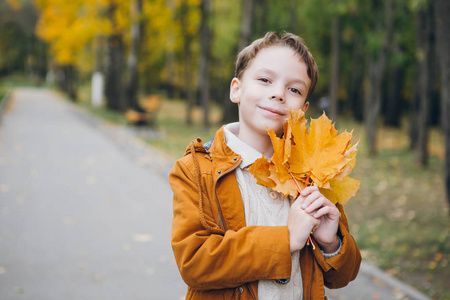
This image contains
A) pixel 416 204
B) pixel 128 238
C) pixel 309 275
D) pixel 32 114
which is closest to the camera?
pixel 309 275

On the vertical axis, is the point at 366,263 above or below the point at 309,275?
below

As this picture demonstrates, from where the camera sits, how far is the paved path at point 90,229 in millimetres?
4586

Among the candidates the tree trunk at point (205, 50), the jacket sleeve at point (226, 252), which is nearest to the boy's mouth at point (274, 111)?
the jacket sleeve at point (226, 252)

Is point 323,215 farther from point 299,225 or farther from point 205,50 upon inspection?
point 205,50

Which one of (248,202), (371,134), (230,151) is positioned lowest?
(371,134)

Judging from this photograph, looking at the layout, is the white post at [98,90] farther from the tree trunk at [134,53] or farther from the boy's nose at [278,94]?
the boy's nose at [278,94]

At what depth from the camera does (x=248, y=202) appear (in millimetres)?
1756

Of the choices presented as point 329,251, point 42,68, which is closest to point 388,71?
point 329,251

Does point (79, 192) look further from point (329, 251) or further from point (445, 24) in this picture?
point (329, 251)

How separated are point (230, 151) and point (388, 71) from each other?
30601 mm

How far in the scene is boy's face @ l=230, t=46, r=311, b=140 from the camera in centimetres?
178

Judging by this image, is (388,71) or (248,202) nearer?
(248,202)

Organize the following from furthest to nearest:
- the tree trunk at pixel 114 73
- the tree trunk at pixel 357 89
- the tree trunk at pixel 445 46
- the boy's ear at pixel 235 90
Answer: the tree trunk at pixel 357 89 → the tree trunk at pixel 114 73 → the tree trunk at pixel 445 46 → the boy's ear at pixel 235 90

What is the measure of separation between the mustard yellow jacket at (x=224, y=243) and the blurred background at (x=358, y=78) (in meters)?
1.01
